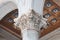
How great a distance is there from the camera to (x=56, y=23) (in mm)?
7555

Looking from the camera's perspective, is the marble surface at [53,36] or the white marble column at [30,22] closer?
the white marble column at [30,22]

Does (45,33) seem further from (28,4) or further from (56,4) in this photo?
(28,4)

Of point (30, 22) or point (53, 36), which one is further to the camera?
point (53, 36)

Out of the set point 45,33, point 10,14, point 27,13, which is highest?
point 27,13

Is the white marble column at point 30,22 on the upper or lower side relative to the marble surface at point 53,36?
Result: upper

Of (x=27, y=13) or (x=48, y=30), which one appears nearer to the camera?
(x=27, y=13)

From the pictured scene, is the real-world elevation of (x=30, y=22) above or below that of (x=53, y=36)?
above

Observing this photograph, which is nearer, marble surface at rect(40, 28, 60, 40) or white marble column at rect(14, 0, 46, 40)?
white marble column at rect(14, 0, 46, 40)

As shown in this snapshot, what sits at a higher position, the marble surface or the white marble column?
the white marble column

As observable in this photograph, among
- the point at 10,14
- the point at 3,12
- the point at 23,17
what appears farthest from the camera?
the point at 10,14

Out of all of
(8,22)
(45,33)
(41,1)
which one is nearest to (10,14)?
(8,22)

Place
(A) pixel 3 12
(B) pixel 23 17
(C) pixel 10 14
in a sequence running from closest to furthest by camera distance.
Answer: (B) pixel 23 17
(A) pixel 3 12
(C) pixel 10 14

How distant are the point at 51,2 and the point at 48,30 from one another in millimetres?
735

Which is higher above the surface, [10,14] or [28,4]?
[28,4]
